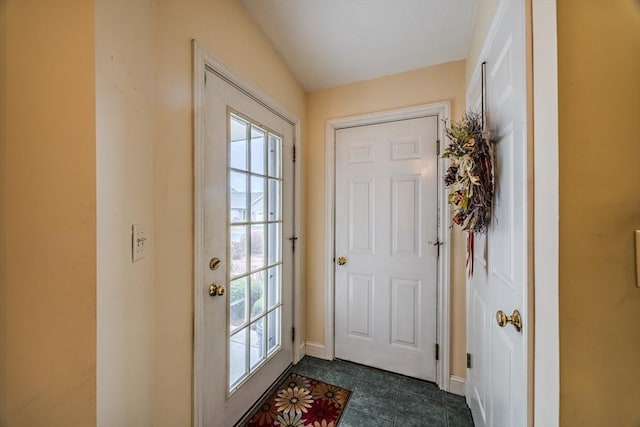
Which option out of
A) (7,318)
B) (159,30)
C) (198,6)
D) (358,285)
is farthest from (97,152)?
(358,285)

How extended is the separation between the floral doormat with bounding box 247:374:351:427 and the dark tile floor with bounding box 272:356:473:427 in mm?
61

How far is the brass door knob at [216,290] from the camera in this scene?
3.98 feet

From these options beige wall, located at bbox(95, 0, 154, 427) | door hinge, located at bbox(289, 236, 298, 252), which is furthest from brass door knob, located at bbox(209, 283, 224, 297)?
door hinge, located at bbox(289, 236, 298, 252)

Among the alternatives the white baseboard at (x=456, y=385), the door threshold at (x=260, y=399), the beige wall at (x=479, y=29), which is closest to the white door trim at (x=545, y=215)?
the beige wall at (x=479, y=29)

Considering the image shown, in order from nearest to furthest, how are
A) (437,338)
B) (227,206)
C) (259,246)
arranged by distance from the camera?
(227,206)
(259,246)
(437,338)

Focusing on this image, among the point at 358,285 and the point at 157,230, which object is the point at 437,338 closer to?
the point at 358,285

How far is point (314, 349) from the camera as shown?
2107 mm

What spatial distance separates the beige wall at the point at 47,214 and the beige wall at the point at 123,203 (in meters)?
0.03

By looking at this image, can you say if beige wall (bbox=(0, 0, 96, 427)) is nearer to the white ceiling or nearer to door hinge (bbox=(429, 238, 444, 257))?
the white ceiling

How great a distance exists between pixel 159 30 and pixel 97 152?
2.27ft

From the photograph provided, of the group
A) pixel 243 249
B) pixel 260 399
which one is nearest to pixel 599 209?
pixel 243 249

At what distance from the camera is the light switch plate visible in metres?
0.78

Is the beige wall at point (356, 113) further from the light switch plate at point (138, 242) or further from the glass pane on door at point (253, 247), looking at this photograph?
the light switch plate at point (138, 242)

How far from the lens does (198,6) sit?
1.13 metres
